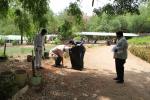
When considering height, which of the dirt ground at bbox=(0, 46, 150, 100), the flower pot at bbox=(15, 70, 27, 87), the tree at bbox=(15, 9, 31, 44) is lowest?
the dirt ground at bbox=(0, 46, 150, 100)

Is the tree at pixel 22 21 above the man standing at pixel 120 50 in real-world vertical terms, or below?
above

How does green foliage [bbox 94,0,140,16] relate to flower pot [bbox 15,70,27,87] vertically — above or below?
above

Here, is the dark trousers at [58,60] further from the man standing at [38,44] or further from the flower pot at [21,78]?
the flower pot at [21,78]

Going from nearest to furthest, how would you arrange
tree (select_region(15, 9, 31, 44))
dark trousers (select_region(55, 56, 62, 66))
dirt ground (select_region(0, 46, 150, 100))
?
dirt ground (select_region(0, 46, 150, 100)), dark trousers (select_region(55, 56, 62, 66)), tree (select_region(15, 9, 31, 44))

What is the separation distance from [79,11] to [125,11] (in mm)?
2371

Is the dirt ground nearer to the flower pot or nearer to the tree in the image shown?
the flower pot

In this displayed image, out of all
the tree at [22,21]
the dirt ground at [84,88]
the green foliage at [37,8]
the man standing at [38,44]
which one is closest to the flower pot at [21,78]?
the dirt ground at [84,88]

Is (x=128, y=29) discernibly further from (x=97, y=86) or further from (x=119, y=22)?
(x=97, y=86)

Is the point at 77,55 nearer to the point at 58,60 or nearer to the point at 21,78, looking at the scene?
the point at 58,60

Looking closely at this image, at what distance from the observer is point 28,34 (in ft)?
71.3

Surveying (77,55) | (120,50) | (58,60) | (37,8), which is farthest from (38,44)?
(120,50)

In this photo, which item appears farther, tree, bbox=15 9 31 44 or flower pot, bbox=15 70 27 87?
tree, bbox=15 9 31 44

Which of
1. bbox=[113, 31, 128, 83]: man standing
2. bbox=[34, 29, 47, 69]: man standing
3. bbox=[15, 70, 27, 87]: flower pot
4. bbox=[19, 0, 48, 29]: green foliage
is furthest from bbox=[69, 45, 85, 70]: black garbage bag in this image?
bbox=[15, 70, 27, 87]: flower pot

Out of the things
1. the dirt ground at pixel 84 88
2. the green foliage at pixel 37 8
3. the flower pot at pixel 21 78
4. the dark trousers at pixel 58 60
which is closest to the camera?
the dirt ground at pixel 84 88
